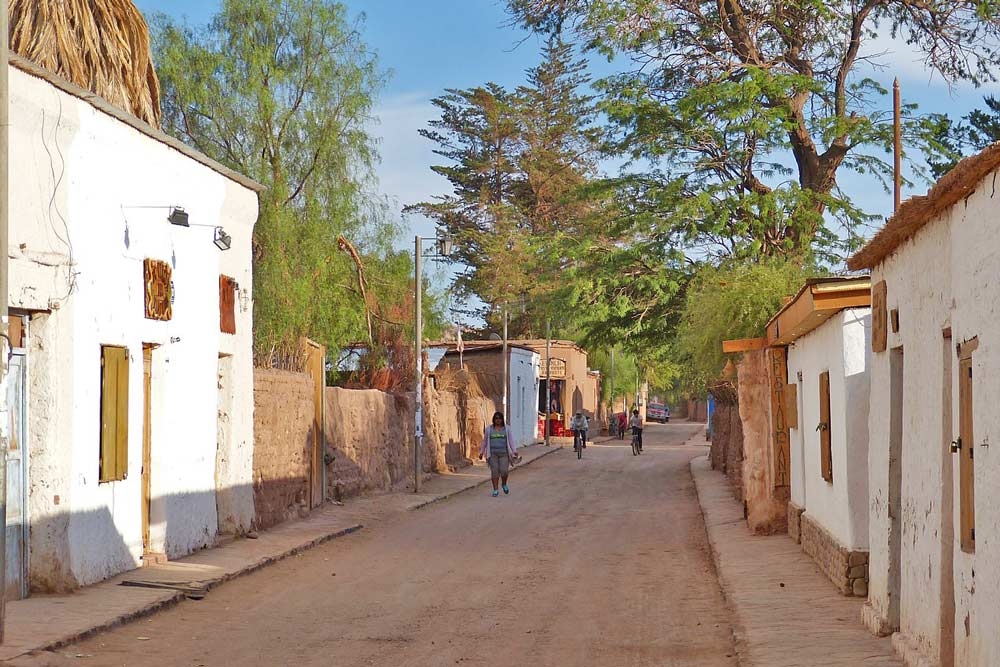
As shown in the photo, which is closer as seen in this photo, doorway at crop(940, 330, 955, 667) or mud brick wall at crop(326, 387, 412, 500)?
doorway at crop(940, 330, 955, 667)

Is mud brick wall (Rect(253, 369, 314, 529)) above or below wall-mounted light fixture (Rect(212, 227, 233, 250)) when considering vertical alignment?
below

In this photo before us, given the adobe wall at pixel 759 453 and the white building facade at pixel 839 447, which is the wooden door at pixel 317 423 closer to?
the adobe wall at pixel 759 453

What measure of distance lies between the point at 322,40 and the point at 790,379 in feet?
70.5

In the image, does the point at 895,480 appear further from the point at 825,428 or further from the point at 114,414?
the point at 114,414

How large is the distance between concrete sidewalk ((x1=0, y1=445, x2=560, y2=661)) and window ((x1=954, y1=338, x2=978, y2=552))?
6.16 metres

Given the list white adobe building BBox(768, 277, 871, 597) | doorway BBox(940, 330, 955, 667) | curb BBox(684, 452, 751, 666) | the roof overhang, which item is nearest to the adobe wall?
curb BBox(684, 452, 751, 666)

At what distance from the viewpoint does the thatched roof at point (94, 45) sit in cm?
1485

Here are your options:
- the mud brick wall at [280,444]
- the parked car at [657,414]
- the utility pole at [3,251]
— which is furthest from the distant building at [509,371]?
the utility pole at [3,251]

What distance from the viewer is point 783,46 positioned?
1233 inches

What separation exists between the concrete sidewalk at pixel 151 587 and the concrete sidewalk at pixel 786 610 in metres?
4.99

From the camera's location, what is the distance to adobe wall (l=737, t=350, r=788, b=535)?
59.8 feet

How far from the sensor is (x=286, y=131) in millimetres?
35031

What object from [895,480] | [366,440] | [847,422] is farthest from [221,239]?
[366,440]

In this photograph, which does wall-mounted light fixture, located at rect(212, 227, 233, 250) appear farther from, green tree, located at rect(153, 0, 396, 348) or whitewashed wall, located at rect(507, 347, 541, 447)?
whitewashed wall, located at rect(507, 347, 541, 447)
